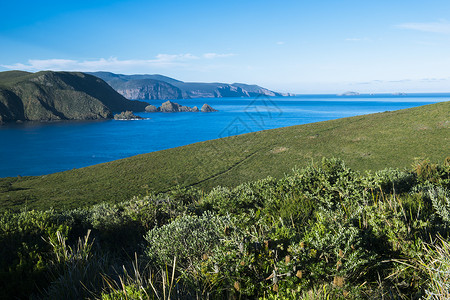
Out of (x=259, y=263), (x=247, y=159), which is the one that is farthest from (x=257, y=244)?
(x=247, y=159)

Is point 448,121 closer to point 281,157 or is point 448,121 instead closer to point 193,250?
point 281,157

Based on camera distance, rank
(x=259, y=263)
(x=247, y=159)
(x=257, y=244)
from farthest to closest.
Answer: (x=247, y=159) < (x=257, y=244) < (x=259, y=263)

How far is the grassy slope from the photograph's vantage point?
3250cm

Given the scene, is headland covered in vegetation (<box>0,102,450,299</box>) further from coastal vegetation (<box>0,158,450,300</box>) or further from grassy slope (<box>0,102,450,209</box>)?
grassy slope (<box>0,102,450,209</box>)

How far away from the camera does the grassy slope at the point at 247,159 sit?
107 ft

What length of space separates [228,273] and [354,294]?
5.56 ft

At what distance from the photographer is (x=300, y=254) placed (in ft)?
13.3

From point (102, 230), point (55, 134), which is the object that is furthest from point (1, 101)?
point (102, 230)

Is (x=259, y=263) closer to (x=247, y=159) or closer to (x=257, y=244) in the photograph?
(x=257, y=244)

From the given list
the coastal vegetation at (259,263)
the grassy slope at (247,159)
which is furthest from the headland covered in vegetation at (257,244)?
the grassy slope at (247,159)

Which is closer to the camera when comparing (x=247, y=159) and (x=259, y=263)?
(x=259, y=263)

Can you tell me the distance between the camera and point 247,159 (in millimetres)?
41906

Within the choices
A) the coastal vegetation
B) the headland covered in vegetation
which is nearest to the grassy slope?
the headland covered in vegetation

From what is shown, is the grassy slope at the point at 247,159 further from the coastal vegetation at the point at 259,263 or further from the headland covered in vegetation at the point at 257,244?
the coastal vegetation at the point at 259,263
